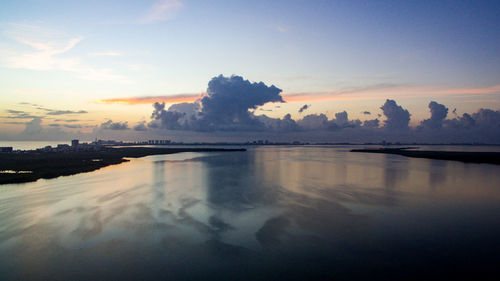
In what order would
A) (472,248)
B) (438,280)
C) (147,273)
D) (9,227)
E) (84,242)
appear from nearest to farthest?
(438,280), (147,273), (472,248), (84,242), (9,227)

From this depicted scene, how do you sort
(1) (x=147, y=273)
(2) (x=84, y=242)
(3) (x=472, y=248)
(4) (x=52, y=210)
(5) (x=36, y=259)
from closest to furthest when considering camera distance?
1. (1) (x=147, y=273)
2. (5) (x=36, y=259)
3. (3) (x=472, y=248)
4. (2) (x=84, y=242)
5. (4) (x=52, y=210)

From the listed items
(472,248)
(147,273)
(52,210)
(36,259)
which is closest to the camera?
(147,273)

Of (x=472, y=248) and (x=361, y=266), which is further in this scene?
(x=472, y=248)

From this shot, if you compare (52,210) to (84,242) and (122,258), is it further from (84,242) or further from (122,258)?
(122,258)

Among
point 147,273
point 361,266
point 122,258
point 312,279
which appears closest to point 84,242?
point 122,258

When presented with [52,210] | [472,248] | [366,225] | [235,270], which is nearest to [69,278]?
[235,270]

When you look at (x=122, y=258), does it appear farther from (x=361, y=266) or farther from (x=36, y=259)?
(x=361, y=266)

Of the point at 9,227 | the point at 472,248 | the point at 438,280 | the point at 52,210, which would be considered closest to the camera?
the point at 438,280
